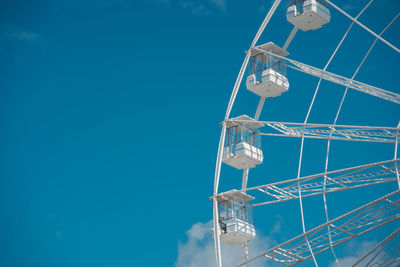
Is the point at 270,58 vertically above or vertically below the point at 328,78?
above

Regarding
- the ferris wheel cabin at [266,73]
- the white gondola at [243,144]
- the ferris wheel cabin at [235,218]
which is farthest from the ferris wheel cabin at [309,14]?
the ferris wheel cabin at [235,218]

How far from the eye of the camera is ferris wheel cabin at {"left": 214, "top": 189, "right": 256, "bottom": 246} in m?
27.5

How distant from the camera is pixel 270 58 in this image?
30062 millimetres

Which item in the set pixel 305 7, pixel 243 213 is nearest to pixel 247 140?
pixel 243 213

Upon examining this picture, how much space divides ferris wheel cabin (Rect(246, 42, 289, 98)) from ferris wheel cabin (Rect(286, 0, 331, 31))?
1337 mm

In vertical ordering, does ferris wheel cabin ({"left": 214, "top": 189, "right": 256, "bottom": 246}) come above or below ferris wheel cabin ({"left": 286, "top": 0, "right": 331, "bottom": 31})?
below

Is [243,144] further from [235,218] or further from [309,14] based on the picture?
[309,14]

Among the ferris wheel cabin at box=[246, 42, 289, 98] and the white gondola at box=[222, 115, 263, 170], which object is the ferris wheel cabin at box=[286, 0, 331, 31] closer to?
the ferris wheel cabin at box=[246, 42, 289, 98]

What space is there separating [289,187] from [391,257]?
19.8ft

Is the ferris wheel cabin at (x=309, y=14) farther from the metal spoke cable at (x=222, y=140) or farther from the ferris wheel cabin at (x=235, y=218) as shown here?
the ferris wheel cabin at (x=235, y=218)

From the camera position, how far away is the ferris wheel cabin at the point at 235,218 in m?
27.5

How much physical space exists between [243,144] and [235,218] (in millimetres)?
3050

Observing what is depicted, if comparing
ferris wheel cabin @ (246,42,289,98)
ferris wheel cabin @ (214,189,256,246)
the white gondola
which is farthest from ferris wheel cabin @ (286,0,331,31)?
ferris wheel cabin @ (214,189,256,246)

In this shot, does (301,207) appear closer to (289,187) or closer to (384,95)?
(289,187)
